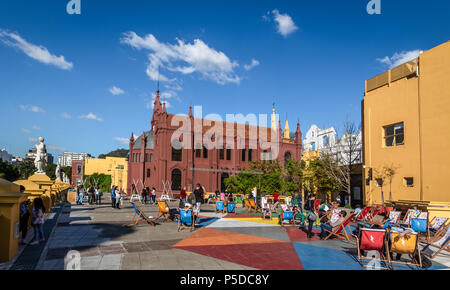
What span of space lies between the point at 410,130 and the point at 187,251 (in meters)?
15.6

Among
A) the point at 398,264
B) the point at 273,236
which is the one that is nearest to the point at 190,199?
the point at 273,236

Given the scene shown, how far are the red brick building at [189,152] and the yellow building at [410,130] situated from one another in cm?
2388

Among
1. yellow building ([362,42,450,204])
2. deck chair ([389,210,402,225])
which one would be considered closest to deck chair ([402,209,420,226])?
deck chair ([389,210,402,225])

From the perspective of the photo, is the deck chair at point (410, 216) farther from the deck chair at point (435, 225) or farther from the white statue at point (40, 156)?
the white statue at point (40, 156)

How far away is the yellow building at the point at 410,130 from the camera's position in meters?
15.6

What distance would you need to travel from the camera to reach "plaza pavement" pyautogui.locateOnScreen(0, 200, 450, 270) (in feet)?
20.8

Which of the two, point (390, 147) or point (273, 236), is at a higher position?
point (390, 147)

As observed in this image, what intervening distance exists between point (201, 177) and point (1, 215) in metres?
37.8

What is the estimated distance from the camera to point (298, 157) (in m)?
53.3

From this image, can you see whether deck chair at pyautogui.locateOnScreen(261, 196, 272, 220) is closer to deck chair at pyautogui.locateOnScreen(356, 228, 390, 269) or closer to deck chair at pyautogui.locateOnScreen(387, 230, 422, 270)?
deck chair at pyautogui.locateOnScreen(356, 228, 390, 269)

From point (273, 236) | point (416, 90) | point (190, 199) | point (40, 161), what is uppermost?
point (416, 90)

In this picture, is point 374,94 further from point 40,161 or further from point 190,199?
point 40,161

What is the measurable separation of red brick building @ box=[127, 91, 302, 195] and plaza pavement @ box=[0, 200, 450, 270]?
95.9ft
